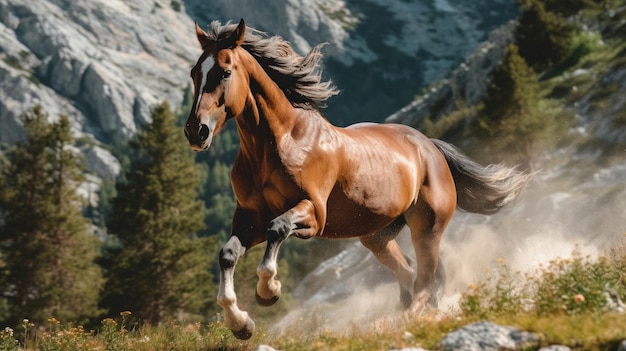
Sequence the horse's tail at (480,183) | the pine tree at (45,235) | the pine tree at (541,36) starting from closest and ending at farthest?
the horse's tail at (480,183)
the pine tree at (45,235)
the pine tree at (541,36)

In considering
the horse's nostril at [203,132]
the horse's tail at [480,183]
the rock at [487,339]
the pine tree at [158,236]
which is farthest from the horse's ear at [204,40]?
the pine tree at [158,236]

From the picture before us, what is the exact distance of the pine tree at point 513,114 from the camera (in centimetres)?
3891

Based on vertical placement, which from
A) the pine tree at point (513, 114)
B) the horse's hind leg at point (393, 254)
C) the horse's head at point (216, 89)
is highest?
the horse's head at point (216, 89)

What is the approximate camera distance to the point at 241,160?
889 cm

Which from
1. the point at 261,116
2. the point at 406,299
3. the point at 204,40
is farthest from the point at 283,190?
the point at 406,299

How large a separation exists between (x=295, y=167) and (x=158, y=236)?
3199cm

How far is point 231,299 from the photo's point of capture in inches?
308

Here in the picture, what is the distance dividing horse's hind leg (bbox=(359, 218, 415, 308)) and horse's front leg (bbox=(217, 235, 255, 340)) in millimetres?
3561

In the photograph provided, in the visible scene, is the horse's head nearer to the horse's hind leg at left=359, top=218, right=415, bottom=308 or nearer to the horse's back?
the horse's back

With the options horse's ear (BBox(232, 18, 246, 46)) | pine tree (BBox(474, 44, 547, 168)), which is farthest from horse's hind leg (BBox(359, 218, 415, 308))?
pine tree (BBox(474, 44, 547, 168))

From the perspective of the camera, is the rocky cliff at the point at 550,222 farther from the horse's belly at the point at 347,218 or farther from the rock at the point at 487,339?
the rock at the point at 487,339

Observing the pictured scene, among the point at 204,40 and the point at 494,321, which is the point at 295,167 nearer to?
the point at 204,40

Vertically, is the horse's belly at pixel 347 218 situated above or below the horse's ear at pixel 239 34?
below

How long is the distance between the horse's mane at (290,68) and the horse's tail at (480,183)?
11.1 ft
